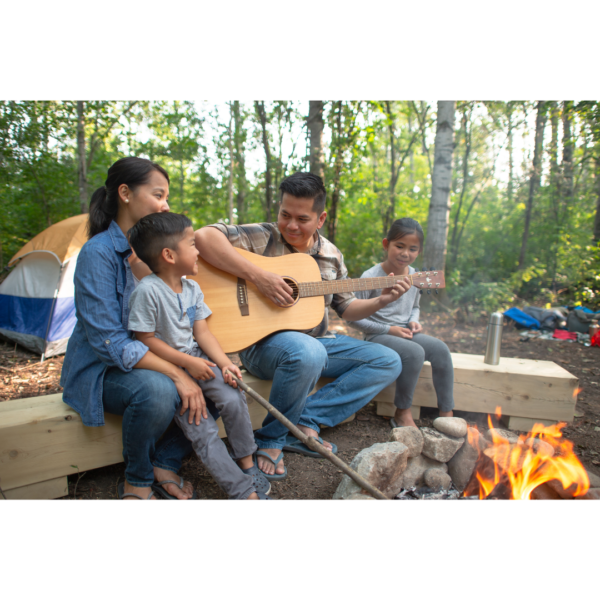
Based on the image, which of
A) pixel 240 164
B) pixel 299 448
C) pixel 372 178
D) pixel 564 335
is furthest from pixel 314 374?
pixel 240 164

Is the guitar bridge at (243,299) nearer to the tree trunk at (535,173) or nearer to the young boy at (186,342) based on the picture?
the young boy at (186,342)

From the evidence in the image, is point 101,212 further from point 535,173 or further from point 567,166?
point 535,173

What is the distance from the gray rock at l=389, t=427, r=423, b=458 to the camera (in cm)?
180

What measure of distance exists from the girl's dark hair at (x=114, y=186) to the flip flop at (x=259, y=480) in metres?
1.33

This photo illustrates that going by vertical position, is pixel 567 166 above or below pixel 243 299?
above

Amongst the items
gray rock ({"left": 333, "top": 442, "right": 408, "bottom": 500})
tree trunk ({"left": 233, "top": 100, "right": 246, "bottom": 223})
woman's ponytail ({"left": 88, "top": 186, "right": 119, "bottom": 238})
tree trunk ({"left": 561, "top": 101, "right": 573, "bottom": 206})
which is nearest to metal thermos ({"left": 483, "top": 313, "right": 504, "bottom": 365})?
gray rock ({"left": 333, "top": 442, "right": 408, "bottom": 500})

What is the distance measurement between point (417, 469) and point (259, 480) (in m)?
0.75

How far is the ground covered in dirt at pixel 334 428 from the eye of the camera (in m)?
1.81

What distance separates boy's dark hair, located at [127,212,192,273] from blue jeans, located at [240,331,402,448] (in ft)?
2.42

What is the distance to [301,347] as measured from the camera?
1.97 metres

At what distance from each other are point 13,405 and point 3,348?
2.68 metres

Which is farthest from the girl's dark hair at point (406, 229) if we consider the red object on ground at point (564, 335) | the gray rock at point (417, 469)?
the red object on ground at point (564, 335)
